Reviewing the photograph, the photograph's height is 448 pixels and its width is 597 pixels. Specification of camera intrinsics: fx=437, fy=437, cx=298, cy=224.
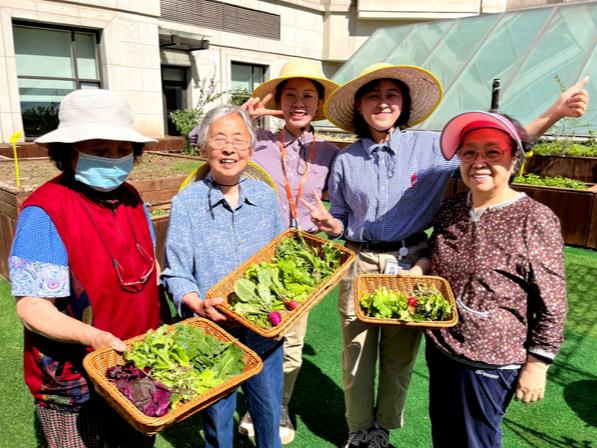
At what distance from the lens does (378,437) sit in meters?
2.72

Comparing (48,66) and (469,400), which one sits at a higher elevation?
(48,66)

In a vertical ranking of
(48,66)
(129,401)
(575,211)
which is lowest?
(575,211)

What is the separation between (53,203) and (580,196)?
23.2 feet

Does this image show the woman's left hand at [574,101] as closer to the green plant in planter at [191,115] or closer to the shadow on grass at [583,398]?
the shadow on grass at [583,398]

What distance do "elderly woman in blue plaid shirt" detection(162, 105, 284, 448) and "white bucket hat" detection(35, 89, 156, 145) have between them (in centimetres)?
39

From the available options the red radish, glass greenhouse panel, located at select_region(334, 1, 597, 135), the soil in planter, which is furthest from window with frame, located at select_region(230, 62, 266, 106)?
the red radish

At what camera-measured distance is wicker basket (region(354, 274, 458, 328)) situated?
6.28 feet

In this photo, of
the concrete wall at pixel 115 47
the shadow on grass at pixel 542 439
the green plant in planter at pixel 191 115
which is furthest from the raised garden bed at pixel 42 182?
the concrete wall at pixel 115 47

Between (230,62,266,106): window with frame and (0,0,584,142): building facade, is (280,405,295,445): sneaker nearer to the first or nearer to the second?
(0,0,584,142): building facade

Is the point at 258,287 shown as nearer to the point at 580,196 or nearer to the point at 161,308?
the point at 161,308

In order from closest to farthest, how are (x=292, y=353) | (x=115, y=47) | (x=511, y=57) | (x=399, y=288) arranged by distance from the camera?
(x=399, y=288), (x=292, y=353), (x=511, y=57), (x=115, y=47)

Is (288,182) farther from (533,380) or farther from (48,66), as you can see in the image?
(48,66)

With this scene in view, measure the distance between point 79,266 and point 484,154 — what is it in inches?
67.4

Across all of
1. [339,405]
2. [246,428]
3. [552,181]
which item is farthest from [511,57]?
[246,428]
